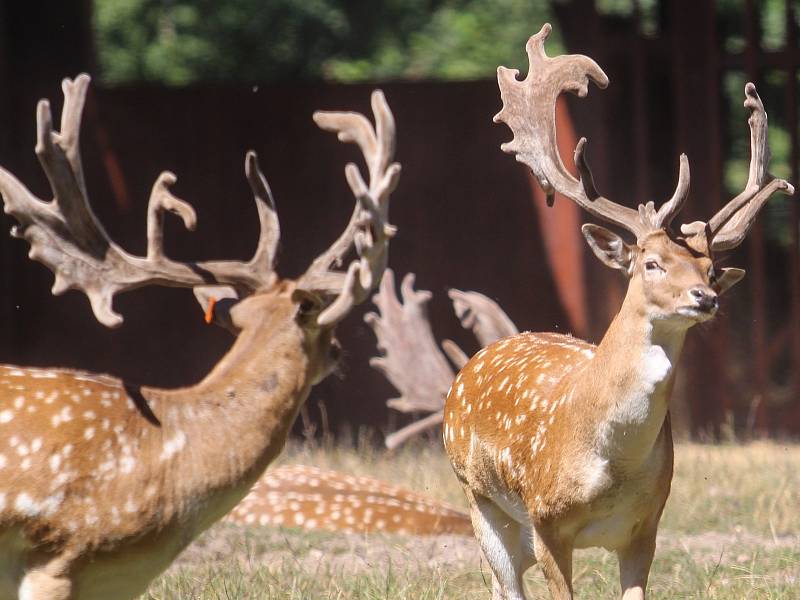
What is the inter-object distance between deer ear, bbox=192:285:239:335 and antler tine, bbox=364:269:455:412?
3.75m

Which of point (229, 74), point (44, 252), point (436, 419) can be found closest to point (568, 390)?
point (44, 252)

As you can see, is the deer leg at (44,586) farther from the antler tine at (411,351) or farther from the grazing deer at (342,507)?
the antler tine at (411,351)

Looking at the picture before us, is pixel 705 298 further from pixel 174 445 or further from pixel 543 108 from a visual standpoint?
pixel 174 445

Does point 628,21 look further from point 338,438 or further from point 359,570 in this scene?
point 359,570

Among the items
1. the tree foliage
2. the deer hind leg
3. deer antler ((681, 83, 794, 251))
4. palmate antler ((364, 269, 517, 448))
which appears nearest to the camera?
deer antler ((681, 83, 794, 251))

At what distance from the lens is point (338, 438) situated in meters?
10.4

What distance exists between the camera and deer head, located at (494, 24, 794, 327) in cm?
445

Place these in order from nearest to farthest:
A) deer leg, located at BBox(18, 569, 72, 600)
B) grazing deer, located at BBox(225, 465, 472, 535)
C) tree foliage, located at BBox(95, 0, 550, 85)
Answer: deer leg, located at BBox(18, 569, 72, 600) < grazing deer, located at BBox(225, 465, 472, 535) < tree foliage, located at BBox(95, 0, 550, 85)

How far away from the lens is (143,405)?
4613 mm

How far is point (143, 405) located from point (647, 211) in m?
1.69

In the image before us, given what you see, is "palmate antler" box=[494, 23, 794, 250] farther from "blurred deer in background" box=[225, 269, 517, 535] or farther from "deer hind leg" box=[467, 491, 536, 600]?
"blurred deer in background" box=[225, 269, 517, 535]

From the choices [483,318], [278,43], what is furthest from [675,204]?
[278,43]

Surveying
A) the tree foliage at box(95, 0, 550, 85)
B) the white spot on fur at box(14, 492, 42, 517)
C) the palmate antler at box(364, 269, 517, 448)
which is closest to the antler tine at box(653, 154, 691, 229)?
the white spot on fur at box(14, 492, 42, 517)

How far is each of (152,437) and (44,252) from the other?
2.39 ft
